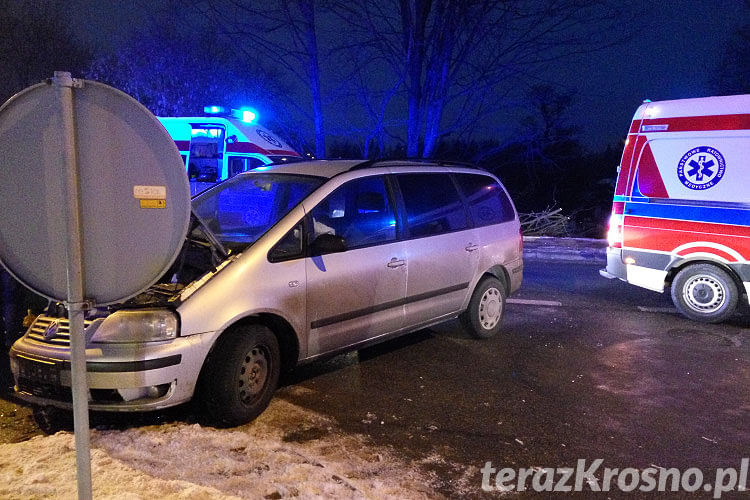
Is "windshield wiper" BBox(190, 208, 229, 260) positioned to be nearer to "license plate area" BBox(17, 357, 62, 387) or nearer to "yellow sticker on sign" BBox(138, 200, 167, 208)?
"license plate area" BBox(17, 357, 62, 387)

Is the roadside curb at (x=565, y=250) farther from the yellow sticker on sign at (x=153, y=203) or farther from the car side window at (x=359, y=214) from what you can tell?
the yellow sticker on sign at (x=153, y=203)

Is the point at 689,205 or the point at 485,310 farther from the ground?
the point at 689,205

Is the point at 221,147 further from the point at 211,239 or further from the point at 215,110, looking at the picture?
the point at 211,239

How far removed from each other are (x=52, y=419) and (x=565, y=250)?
11.2 metres

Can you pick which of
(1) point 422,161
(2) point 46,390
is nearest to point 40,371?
(2) point 46,390

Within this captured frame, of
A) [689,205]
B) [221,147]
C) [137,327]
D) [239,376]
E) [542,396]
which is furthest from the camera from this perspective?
[221,147]

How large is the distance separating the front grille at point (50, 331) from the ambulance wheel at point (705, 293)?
6.70m

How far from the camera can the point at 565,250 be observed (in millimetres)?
13609

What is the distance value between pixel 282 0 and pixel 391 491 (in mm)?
14715

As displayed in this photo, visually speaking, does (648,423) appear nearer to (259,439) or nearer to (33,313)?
(259,439)

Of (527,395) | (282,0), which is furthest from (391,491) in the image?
(282,0)

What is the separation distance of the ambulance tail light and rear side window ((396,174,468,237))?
2864 mm

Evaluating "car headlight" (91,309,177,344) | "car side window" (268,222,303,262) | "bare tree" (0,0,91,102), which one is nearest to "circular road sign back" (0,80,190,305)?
"car headlight" (91,309,177,344)

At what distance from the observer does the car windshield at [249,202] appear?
16.0 feet
